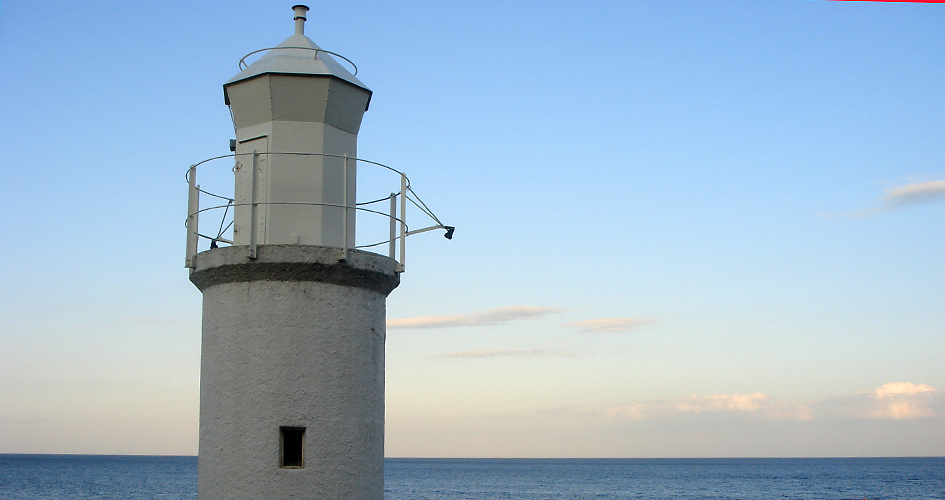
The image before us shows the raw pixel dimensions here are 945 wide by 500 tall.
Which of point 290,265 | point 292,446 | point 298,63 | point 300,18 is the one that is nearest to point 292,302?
point 290,265

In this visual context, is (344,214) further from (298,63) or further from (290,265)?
(298,63)

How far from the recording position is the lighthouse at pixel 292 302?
7.06 metres

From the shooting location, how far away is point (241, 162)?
24.8ft

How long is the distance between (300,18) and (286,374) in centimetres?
319

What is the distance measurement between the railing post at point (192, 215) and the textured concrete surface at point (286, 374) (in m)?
0.19

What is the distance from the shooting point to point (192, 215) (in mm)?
7594

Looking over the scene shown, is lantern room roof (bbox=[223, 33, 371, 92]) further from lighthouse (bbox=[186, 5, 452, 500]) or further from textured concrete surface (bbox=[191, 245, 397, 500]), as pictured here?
textured concrete surface (bbox=[191, 245, 397, 500])

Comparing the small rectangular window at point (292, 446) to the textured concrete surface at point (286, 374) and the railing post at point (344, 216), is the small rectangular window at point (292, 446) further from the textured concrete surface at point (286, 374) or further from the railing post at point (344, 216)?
the railing post at point (344, 216)

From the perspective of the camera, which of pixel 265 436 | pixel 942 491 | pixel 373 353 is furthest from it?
pixel 942 491

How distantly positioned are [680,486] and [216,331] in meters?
99.7

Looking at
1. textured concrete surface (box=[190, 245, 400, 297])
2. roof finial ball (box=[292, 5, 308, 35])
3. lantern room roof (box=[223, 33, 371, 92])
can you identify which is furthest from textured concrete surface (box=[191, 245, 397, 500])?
roof finial ball (box=[292, 5, 308, 35])

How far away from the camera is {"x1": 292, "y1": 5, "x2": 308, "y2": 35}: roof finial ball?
7.96m

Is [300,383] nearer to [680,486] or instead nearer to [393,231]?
[393,231]

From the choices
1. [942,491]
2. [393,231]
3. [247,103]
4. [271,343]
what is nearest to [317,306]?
[271,343]
